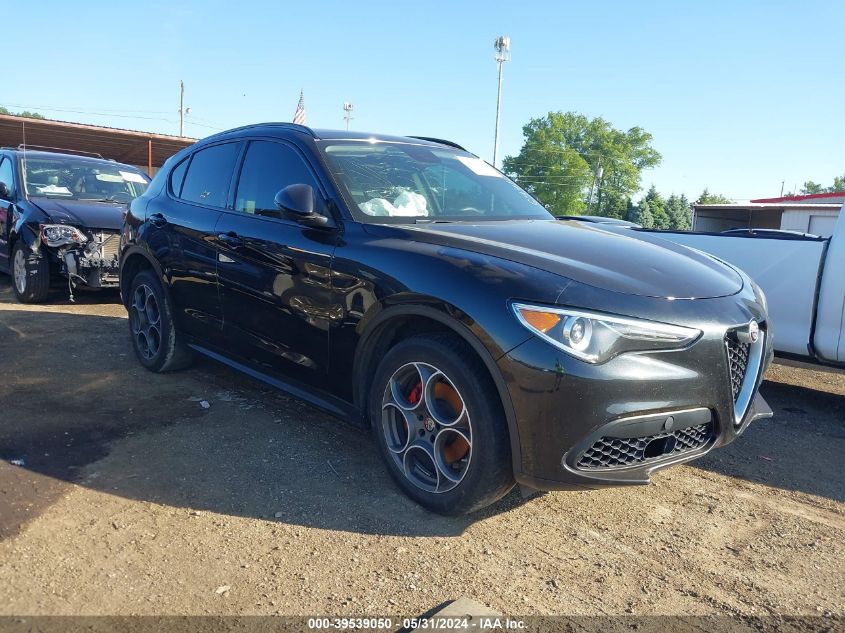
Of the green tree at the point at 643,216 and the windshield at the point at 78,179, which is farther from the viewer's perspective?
the green tree at the point at 643,216

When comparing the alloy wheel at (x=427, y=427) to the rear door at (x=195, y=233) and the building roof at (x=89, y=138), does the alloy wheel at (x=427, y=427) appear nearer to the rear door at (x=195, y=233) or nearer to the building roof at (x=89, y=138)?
the rear door at (x=195, y=233)

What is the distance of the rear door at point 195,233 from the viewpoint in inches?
169

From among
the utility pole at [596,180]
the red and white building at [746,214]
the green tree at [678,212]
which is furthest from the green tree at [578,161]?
the red and white building at [746,214]

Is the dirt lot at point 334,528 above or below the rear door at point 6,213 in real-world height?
below

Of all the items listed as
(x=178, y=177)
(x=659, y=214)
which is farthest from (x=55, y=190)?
(x=659, y=214)

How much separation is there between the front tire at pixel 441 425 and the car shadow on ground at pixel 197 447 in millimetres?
155

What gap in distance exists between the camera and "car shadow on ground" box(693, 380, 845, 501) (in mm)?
3682

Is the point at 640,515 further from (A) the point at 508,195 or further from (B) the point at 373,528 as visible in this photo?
(A) the point at 508,195

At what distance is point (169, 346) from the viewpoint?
4.92 meters

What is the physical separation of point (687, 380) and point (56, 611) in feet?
7.99

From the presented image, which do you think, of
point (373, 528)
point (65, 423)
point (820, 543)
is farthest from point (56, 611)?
point (820, 543)

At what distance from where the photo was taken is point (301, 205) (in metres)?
→ 3.35

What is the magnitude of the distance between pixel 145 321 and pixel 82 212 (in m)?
3.32

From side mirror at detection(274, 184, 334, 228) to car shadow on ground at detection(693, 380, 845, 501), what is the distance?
2.49 m
